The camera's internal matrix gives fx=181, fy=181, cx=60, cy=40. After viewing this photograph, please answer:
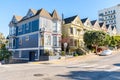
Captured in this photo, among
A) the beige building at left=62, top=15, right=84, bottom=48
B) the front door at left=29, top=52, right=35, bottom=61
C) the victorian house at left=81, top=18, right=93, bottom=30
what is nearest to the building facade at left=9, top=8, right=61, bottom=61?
the front door at left=29, top=52, right=35, bottom=61

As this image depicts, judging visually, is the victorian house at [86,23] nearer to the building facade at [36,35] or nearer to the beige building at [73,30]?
the beige building at [73,30]

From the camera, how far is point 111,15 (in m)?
106

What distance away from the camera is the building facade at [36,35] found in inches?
1508

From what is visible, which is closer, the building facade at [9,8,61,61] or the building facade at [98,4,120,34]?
the building facade at [9,8,61,61]

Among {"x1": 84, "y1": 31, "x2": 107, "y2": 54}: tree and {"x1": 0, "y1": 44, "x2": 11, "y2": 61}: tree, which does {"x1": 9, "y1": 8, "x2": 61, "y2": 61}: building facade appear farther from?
{"x1": 84, "y1": 31, "x2": 107, "y2": 54}: tree

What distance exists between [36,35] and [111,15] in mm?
76365

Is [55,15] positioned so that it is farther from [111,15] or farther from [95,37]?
[111,15]

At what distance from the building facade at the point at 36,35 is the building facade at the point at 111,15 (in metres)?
65.0

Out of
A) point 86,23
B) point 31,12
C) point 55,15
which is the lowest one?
point 86,23

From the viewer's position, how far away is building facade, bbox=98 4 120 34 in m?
101

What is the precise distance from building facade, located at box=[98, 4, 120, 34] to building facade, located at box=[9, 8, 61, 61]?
213ft

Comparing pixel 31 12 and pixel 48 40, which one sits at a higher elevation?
pixel 31 12

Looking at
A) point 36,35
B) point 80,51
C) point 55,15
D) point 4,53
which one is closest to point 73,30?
point 55,15

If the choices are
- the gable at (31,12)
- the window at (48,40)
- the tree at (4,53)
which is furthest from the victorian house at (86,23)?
the tree at (4,53)
